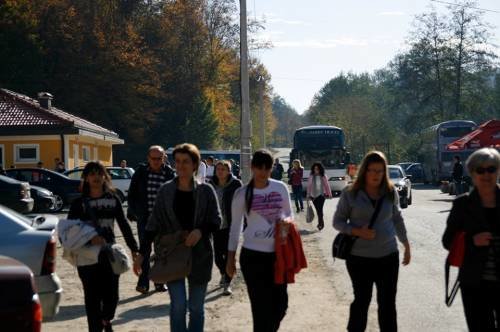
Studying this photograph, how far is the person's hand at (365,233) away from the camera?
6969mm

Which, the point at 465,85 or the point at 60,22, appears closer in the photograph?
the point at 60,22

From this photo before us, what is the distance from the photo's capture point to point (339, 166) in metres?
43.6

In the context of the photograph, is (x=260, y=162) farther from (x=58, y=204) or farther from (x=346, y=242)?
(x=58, y=204)

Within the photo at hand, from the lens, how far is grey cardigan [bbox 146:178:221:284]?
7035 millimetres

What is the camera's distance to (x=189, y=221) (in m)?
7.05

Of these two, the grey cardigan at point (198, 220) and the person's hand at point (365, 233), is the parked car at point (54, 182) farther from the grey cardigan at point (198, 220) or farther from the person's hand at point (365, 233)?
the person's hand at point (365, 233)

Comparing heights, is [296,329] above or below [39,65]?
below

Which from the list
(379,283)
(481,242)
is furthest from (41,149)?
(481,242)

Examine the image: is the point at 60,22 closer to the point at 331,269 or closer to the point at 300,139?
the point at 300,139

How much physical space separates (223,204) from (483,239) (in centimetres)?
604

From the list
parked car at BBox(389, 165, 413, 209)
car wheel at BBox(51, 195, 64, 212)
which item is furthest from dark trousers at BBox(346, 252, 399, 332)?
parked car at BBox(389, 165, 413, 209)

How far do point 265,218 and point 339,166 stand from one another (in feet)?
121

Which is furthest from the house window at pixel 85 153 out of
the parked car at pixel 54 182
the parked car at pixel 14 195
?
the parked car at pixel 14 195

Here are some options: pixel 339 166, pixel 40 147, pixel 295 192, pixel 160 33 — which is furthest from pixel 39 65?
pixel 295 192
